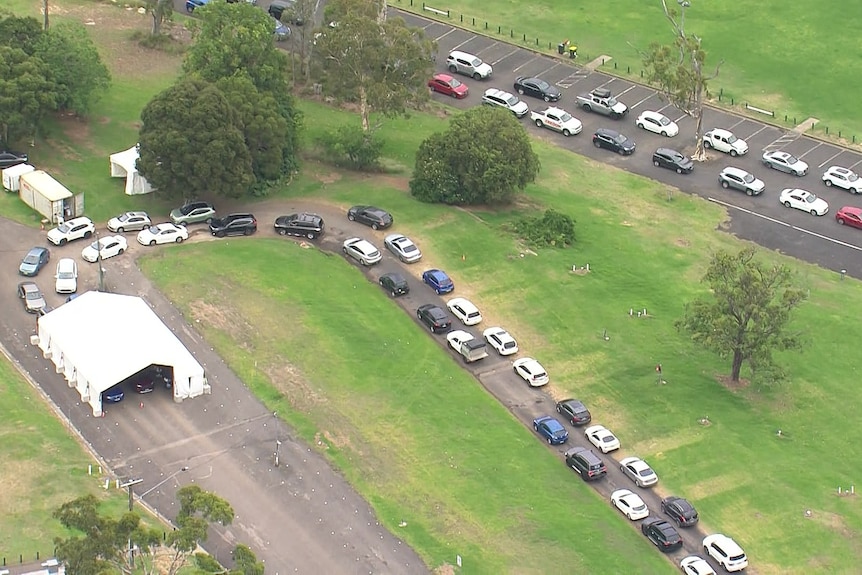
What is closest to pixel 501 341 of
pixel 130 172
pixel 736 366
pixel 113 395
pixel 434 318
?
pixel 434 318

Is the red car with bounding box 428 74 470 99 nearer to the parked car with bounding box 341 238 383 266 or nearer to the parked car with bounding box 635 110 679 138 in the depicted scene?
the parked car with bounding box 635 110 679 138

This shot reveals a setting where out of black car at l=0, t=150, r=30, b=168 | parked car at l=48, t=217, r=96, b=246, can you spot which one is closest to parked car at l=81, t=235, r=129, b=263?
parked car at l=48, t=217, r=96, b=246

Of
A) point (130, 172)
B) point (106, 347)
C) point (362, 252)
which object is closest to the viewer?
point (106, 347)

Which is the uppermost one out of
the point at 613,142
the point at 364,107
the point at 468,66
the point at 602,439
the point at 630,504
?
the point at 364,107

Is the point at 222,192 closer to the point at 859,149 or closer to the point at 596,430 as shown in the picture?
the point at 596,430

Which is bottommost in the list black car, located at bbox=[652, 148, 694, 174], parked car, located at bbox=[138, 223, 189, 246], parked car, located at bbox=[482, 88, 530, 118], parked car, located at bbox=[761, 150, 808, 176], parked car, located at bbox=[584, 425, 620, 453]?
parked car, located at bbox=[138, 223, 189, 246]

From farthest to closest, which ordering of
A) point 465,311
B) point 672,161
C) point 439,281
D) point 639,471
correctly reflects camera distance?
point 672,161, point 439,281, point 465,311, point 639,471

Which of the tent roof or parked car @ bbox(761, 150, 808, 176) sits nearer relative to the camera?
the tent roof

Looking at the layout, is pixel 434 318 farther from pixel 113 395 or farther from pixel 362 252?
pixel 113 395
